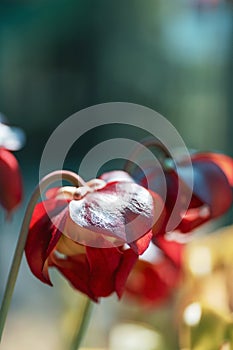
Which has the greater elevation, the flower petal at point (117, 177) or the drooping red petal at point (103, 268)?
the flower petal at point (117, 177)

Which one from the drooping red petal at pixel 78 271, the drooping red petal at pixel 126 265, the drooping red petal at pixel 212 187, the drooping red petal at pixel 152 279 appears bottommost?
the drooping red petal at pixel 152 279

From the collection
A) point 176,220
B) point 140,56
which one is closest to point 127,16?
point 140,56

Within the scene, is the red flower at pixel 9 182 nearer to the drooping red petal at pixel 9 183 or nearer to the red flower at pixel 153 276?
the drooping red petal at pixel 9 183

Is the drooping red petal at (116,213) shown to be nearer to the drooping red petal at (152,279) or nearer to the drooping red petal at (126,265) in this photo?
→ the drooping red petal at (126,265)

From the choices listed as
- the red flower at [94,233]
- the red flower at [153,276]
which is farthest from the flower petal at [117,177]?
the red flower at [153,276]

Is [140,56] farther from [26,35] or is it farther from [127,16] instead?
[26,35]

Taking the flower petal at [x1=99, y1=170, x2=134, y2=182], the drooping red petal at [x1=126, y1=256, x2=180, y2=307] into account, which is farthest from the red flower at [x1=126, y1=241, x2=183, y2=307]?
the flower petal at [x1=99, y1=170, x2=134, y2=182]

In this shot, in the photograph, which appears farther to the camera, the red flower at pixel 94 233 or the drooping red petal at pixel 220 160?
the drooping red petal at pixel 220 160
